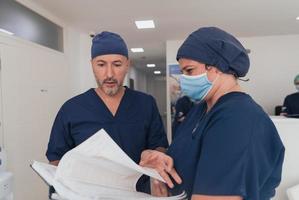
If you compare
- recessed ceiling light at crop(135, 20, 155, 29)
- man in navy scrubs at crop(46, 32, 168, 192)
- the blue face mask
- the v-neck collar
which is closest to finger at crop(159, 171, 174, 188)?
the blue face mask

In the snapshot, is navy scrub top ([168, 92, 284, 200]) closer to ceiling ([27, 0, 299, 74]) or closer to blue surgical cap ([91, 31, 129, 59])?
blue surgical cap ([91, 31, 129, 59])

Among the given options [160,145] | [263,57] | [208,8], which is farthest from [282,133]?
[263,57]

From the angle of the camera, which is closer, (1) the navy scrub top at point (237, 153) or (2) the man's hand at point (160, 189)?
(1) the navy scrub top at point (237, 153)

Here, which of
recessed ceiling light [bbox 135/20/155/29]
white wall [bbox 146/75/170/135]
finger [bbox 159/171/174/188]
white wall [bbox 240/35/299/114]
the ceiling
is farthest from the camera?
white wall [bbox 146/75/170/135]

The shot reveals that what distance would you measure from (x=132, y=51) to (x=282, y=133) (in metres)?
5.41

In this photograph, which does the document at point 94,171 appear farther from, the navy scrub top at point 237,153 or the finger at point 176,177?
the navy scrub top at point 237,153

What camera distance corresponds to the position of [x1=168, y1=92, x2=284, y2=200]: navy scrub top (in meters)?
0.64

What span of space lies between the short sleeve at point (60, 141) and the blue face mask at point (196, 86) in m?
0.57

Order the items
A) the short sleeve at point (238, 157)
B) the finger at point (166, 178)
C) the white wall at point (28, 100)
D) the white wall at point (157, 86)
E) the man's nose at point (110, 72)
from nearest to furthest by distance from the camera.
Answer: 1. the short sleeve at point (238, 157)
2. the finger at point (166, 178)
3. the man's nose at point (110, 72)
4. the white wall at point (28, 100)
5. the white wall at point (157, 86)

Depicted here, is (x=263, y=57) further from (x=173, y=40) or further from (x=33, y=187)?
(x=33, y=187)

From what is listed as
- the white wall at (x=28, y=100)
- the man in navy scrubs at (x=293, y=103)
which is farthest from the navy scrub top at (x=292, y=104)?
the white wall at (x=28, y=100)

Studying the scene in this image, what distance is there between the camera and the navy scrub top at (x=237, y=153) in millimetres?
640

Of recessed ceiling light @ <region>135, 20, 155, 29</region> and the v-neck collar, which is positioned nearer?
the v-neck collar

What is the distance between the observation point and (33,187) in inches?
120
